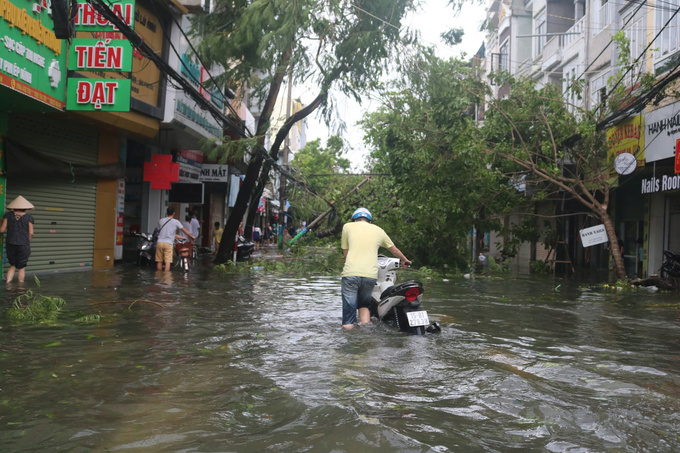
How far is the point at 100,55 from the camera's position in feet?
43.4

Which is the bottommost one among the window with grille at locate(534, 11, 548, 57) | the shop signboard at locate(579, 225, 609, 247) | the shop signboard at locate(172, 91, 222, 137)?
the shop signboard at locate(579, 225, 609, 247)

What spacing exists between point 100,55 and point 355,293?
8.77 m

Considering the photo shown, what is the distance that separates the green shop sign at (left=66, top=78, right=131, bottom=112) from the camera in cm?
1326

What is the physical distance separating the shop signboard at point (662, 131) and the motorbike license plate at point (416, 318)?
11689 millimetres

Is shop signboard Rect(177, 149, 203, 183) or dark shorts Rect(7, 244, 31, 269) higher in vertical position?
shop signboard Rect(177, 149, 203, 183)

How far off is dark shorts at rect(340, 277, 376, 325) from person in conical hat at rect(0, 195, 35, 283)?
7.82 meters

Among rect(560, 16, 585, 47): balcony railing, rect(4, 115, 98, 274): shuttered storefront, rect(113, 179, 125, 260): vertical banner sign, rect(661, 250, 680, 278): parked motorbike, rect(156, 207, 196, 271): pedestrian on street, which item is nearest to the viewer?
rect(4, 115, 98, 274): shuttered storefront

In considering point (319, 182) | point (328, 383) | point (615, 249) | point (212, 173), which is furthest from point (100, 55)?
point (319, 182)

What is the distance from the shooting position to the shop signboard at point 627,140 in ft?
57.3

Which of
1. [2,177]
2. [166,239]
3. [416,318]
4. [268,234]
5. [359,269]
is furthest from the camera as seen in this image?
[268,234]

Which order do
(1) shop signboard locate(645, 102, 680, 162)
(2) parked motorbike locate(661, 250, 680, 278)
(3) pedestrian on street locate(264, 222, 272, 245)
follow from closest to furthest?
(2) parked motorbike locate(661, 250, 680, 278), (1) shop signboard locate(645, 102, 680, 162), (3) pedestrian on street locate(264, 222, 272, 245)

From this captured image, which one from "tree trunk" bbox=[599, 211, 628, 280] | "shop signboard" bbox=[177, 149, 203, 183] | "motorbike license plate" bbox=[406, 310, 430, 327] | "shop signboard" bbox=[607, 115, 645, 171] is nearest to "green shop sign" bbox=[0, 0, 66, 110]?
"motorbike license plate" bbox=[406, 310, 430, 327]

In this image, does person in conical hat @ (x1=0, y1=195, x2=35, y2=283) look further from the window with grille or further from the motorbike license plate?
the window with grille

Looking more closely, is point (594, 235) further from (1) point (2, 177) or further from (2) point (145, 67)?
(1) point (2, 177)
